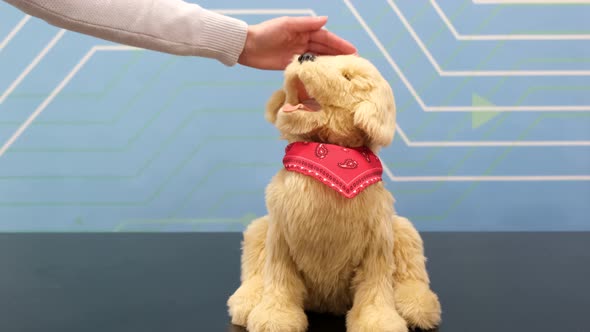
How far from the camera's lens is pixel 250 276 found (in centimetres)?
108

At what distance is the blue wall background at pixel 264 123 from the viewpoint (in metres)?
1.70

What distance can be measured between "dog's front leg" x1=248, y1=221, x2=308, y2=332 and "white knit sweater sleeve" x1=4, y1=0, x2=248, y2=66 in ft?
1.11

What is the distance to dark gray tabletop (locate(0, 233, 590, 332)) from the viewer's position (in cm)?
104

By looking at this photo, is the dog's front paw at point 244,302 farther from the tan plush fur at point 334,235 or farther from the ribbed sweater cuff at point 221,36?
the ribbed sweater cuff at point 221,36

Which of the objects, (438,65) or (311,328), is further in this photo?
(438,65)

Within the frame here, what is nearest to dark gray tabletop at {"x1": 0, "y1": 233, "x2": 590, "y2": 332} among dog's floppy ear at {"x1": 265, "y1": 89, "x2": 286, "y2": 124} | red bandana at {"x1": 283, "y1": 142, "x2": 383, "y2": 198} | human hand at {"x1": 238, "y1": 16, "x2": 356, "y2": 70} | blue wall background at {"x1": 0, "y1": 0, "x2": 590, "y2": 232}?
blue wall background at {"x1": 0, "y1": 0, "x2": 590, "y2": 232}

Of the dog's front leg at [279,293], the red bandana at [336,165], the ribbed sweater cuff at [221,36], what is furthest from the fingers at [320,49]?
the dog's front leg at [279,293]

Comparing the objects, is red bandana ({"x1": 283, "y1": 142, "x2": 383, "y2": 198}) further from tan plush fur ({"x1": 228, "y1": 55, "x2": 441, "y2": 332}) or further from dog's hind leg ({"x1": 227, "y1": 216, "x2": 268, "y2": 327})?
dog's hind leg ({"x1": 227, "y1": 216, "x2": 268, "y2": 327})

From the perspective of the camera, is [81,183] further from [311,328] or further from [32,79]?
[311,328]

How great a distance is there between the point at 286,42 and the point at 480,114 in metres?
0.78

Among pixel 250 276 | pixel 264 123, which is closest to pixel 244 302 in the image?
pixel 250 276

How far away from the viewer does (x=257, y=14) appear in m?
1.70

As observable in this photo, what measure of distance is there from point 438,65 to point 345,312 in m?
0.90

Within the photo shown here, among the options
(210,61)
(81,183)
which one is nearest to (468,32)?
(210,61)
